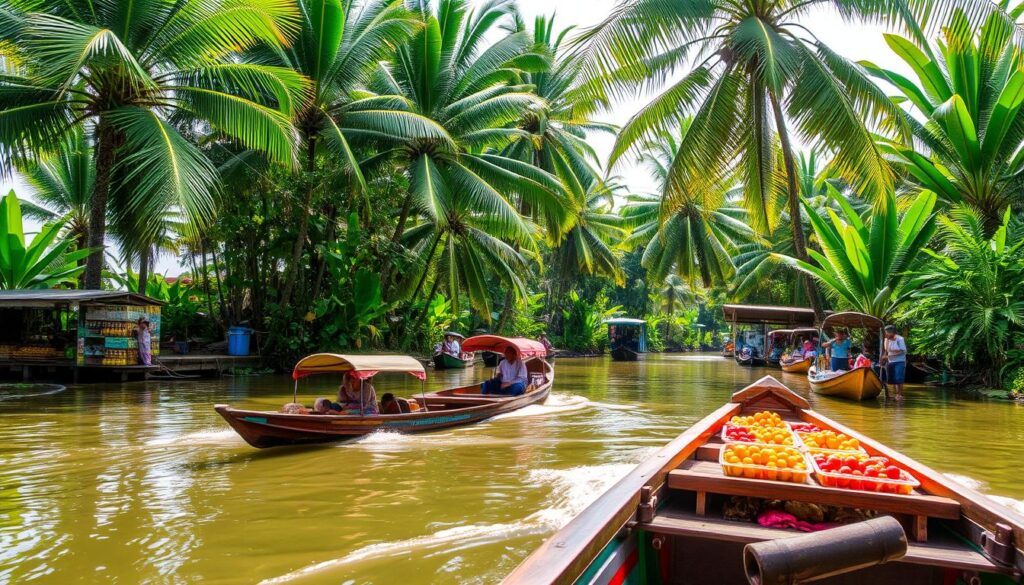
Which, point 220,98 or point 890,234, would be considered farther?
point 890,234

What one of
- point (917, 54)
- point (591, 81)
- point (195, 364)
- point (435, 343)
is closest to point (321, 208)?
point (195, 364)

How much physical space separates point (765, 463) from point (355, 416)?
575cm

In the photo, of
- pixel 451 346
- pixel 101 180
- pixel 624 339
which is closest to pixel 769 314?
pixel 624 339

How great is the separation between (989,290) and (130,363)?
1856 centimetres

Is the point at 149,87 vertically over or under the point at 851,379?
over

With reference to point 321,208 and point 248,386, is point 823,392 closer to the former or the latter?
point 248,386

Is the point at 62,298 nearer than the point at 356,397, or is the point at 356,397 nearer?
the point at 356,397

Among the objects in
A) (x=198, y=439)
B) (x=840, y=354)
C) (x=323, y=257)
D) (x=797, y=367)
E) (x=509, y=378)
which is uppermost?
(x=323, y=257)

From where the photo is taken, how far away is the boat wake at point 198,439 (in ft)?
28.8

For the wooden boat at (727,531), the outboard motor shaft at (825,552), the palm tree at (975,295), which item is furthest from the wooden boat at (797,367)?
the outboard motor shaft at (825,552)

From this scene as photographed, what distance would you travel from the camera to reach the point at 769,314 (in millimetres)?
24828

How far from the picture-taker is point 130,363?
16.3m

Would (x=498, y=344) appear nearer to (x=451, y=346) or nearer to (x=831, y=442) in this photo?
(x=831, y=442)

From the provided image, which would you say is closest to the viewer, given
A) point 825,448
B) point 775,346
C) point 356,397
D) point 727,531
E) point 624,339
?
point 727,531
